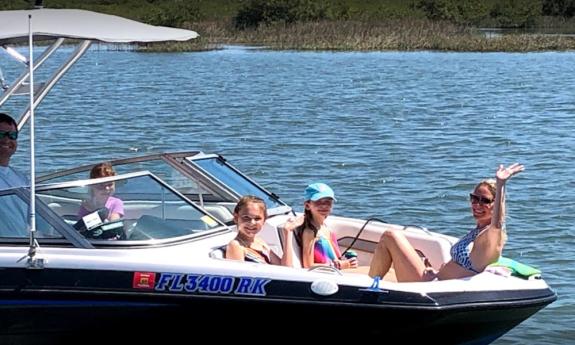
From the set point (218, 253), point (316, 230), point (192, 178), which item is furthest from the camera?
point (192, 178)

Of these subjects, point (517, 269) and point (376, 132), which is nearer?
point (517, 269)

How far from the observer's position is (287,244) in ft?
20.6

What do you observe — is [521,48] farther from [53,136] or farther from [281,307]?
[281,307]

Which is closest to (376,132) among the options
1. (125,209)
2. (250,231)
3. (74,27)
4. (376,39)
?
(125,209)

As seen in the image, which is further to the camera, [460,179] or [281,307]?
[460,179]

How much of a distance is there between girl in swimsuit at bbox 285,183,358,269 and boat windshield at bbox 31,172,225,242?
1.60ft

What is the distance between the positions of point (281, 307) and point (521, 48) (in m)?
38.8

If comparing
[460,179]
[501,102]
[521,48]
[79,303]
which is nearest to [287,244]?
[79,303]

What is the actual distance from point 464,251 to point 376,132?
12.3 meters

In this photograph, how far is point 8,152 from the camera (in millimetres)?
6496

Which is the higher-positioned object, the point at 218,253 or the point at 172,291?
the point at 218,253

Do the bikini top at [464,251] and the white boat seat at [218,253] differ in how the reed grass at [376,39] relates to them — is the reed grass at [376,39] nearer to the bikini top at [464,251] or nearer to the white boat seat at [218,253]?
the bikini top at [464,251]

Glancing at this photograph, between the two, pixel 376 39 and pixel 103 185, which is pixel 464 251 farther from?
pixel 376 39

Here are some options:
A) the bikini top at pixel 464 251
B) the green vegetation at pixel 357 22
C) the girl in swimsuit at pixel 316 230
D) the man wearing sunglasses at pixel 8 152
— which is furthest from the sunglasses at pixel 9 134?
the green vegetation at pixel 357 22
